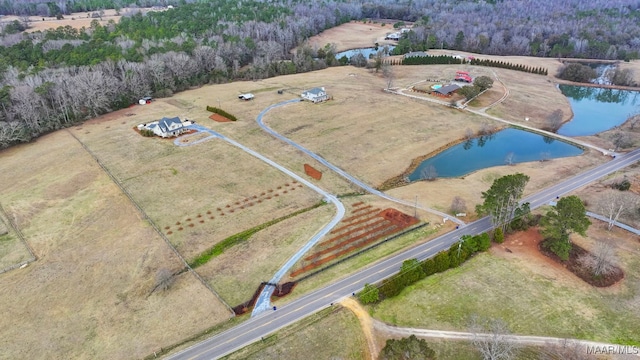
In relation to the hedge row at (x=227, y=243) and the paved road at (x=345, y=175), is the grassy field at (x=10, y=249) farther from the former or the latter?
the paved road at (x=345, y=175)

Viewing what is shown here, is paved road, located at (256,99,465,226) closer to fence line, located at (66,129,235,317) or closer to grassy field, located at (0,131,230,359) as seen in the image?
fence line, located at (66,129,235,317)

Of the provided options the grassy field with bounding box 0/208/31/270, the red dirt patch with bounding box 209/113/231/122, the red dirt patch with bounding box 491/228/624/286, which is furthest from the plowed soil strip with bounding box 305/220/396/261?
the red dirt patch with bounding box 209/113/231/122

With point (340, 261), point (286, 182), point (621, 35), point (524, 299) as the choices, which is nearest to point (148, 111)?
point (286, 182)

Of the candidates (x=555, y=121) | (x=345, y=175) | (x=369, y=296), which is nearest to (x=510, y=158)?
(x=555, y=121)

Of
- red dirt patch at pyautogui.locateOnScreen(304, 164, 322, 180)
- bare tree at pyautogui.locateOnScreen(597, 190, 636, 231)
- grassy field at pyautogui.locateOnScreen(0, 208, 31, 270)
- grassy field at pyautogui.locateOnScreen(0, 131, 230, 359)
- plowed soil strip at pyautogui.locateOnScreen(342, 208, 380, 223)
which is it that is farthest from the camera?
red dirt patch at pyautogui.locateOnScreen(304, 164, 322, 180)

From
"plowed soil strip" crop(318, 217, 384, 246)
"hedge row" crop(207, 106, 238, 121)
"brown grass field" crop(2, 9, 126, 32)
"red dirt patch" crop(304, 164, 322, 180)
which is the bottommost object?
"plowed soil strip" crop(318, 217, 384, 246)
